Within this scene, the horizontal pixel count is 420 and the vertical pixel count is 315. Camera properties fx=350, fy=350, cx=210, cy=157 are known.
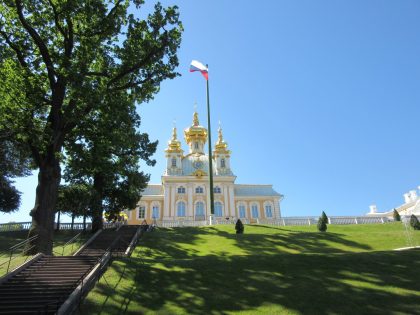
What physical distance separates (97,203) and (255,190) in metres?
31.8

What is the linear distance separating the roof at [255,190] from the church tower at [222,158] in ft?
11.2

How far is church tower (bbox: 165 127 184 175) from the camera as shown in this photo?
54.3 m

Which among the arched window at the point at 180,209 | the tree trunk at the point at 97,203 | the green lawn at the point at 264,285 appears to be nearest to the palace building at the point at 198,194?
the arched window at the point at 180,209

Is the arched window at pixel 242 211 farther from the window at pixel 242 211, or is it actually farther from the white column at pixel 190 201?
the white column at pixel 190 201

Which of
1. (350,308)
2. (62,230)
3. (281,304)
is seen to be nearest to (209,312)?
(281,304)

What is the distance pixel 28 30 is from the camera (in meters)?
17.2

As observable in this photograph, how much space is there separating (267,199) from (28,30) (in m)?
Result: 43.3

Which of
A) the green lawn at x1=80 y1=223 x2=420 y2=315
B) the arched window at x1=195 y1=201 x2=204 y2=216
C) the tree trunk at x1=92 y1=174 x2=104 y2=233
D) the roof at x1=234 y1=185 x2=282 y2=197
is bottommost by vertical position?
the green lawn at x1=80 y1=223 x2=420 y2=315

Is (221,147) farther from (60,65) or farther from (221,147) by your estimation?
(60,65)

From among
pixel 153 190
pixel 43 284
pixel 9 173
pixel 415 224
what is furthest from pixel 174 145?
pixel 43 284

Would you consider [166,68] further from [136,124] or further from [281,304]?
[281,304]

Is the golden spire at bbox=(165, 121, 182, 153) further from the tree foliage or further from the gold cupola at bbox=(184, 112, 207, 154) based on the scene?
the tree foliage

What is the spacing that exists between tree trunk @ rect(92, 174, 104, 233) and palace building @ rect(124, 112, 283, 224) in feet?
65.2

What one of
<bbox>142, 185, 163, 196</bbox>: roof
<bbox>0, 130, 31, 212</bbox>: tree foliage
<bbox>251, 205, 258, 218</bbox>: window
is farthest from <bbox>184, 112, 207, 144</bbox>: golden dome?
<bbox>0, 130, 31, 212</bbox>: tree foliage
